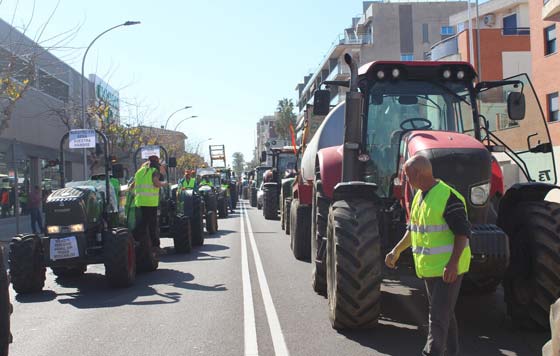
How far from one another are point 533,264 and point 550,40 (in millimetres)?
23699

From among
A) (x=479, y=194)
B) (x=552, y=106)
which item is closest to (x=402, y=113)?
(x=479, y=194)

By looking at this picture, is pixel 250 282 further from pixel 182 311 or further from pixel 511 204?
pixel 511 204

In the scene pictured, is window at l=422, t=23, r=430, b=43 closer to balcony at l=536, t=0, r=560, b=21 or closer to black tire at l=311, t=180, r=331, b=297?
balcony at l=536, t=0, r=560, b=21

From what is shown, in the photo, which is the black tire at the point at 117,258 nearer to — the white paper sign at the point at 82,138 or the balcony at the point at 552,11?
the white paper sign at the point at 82,138

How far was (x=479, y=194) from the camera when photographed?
18.9ft

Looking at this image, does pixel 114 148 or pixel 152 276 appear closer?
pixel 152 276

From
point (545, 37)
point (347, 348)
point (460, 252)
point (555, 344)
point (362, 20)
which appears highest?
point (362, 20)

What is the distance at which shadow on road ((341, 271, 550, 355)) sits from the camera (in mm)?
5832

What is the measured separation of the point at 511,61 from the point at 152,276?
1173 inches

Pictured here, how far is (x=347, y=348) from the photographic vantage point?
19.4 ft

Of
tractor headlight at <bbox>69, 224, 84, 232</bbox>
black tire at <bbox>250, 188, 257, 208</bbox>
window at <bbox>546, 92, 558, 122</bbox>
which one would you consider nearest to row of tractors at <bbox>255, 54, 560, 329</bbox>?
tractor headlight at <bbox>69, 224, 84, 232</bbox>

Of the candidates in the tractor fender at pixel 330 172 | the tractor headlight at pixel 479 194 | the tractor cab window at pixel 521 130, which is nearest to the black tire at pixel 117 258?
the tractor fender at pixel 330 172

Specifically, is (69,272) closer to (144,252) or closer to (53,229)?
(144,252)

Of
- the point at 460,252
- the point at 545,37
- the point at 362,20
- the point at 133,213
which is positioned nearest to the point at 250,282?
the point at 133,213
